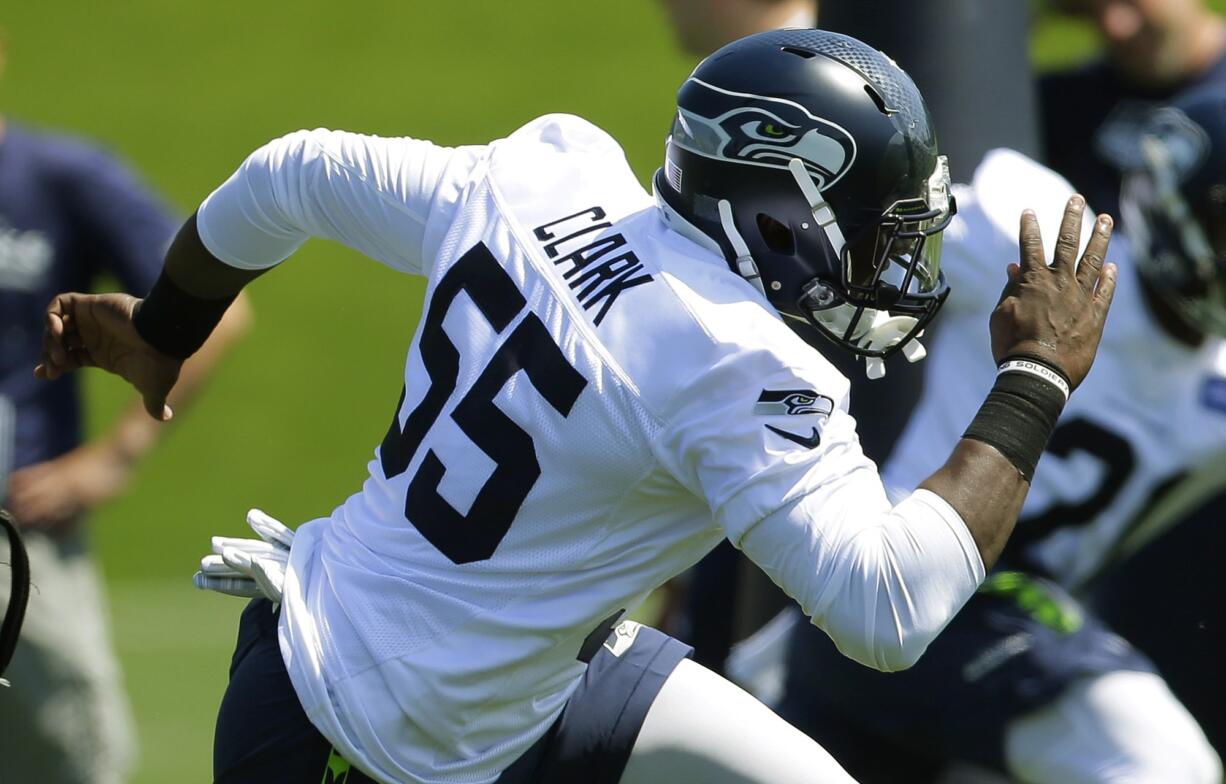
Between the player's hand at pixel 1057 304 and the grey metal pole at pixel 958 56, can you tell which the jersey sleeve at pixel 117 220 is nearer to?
the grey metal pole at pixel 958 56

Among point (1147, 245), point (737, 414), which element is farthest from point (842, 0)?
point (737, 414)

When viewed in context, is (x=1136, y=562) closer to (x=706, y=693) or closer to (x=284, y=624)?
(x=706, y=693)

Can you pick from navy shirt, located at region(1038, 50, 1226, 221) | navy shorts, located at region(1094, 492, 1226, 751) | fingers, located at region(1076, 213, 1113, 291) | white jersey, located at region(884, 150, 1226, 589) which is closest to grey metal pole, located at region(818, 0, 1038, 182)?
white jersey, located at region(884, 150, 1226, 589)

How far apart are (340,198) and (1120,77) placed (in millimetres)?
3769

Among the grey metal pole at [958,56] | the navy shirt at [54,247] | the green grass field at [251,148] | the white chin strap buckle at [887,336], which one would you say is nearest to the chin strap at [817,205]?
the white chin strap buckle at [887,336]

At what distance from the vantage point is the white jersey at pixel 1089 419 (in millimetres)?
3648

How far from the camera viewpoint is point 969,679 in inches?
138

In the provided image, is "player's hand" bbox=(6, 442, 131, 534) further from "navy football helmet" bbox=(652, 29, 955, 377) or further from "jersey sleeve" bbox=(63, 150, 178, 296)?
"navy football helmet" bbox=(652, 29, 955, 377)

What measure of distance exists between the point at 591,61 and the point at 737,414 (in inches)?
254

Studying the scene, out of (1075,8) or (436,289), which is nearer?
(436,289)

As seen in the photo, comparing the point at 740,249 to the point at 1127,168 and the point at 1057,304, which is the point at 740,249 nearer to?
the point at 1057,304

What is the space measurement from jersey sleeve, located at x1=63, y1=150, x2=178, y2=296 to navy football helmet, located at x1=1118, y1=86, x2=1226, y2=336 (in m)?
2.45

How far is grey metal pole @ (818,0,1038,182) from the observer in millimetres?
4305

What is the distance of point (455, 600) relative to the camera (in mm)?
2354
